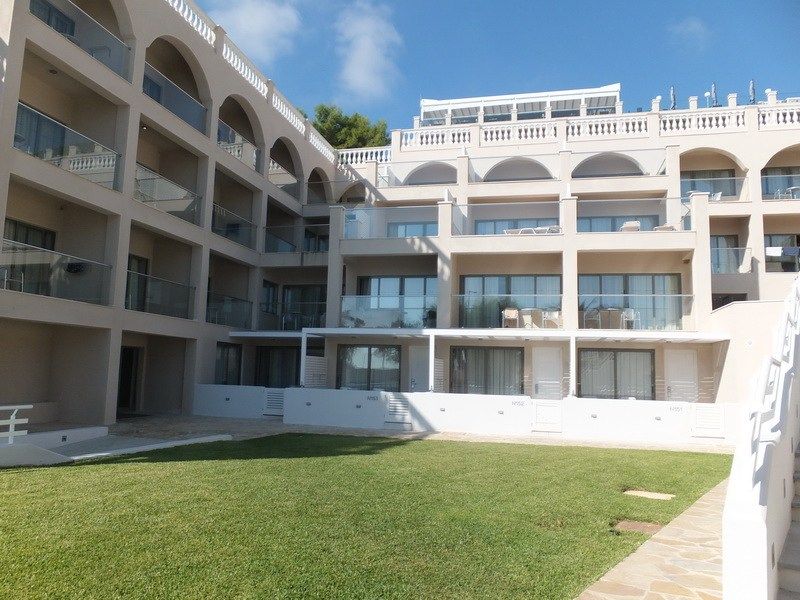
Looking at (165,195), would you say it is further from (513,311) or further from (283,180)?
(513,311)

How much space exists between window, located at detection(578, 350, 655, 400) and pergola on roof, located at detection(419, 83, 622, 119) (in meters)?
25.9

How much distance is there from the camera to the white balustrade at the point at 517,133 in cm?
2608

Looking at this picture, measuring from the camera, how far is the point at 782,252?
860 inches

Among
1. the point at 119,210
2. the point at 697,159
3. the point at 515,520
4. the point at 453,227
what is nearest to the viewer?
the point at 515,520

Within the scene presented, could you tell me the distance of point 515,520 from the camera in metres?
6.42

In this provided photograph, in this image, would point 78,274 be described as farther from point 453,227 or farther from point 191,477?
point 453,227

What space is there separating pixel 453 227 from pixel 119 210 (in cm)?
1097

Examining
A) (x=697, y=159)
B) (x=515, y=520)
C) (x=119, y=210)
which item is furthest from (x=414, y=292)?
(x=515, y=520)

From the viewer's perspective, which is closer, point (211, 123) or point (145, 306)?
point (145, 306)

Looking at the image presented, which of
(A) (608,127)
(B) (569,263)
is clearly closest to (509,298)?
(B) (569,263)

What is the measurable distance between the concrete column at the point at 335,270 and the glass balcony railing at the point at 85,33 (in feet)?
27.2

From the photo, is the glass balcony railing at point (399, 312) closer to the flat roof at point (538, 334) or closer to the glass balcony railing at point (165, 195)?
the flat roof at point (538, 334)

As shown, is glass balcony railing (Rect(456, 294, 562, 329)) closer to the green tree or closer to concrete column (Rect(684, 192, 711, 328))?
concrete column (Rect(684, 192, 711, 328))

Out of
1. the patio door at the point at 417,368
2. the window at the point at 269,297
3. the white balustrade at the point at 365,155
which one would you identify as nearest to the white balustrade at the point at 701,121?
the white balustrade at the point at 365,155
